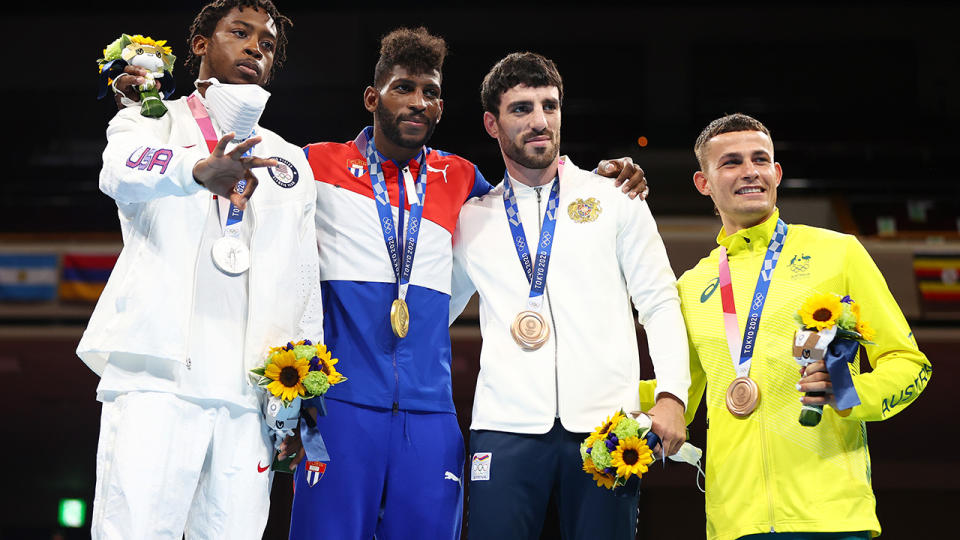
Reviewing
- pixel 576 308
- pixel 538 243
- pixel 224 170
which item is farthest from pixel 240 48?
pixel 576 308

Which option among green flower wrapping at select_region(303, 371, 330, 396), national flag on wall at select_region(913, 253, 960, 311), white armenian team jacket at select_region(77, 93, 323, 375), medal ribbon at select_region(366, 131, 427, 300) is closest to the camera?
Answer: white armenian team jacket at select_region(77, 93, 323, 375)

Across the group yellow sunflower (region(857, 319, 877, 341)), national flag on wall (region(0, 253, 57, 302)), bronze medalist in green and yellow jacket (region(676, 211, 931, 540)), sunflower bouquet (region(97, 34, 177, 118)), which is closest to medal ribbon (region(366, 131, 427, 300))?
sunflower bouquet (region(97, 34, 177, 118))

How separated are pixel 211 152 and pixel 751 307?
1.95 metres

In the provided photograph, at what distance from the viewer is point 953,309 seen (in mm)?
9430

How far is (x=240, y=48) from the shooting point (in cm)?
350

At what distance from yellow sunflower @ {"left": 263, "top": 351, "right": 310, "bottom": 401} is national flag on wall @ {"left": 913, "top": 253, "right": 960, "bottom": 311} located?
7868 mm

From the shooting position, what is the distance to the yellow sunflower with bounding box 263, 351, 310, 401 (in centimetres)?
307

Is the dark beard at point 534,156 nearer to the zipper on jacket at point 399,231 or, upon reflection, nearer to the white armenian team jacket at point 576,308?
the white armenian team jacket at point 576,308

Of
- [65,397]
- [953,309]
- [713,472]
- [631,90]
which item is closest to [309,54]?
[631,90]

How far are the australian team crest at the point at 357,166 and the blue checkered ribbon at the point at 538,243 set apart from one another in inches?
21.8

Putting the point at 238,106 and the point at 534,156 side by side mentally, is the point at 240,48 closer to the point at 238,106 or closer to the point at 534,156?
the point at 238,106

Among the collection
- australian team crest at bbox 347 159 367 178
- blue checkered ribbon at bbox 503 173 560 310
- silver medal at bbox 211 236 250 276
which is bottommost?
silver medal at bbox 211 236 250 276

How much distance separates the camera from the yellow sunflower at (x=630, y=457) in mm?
3129

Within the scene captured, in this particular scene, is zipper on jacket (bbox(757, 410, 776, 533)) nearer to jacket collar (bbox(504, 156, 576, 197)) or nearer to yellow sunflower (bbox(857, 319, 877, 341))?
yellow sunflower (bbox(857, 319, 877, 341))
